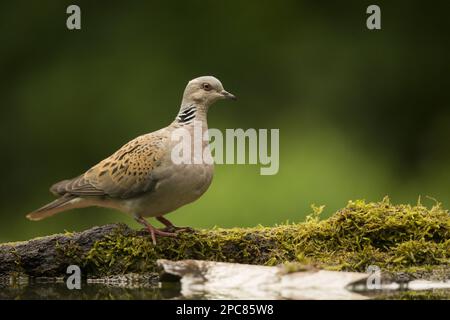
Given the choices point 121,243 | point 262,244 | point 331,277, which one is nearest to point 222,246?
point 262,244

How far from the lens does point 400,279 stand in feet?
15.2

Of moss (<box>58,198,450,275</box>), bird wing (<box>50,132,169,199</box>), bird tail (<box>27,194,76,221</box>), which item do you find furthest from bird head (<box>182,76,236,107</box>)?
moss (<box>58,198,450,275</box>)

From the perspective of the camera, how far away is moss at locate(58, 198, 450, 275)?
498 cm

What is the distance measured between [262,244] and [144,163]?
37.9 inches

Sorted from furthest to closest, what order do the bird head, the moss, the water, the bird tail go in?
the bird head < the bird tail < the moss < the water

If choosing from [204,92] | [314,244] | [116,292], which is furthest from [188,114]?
[116,292]

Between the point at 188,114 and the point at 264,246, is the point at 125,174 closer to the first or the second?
the point at 188,114

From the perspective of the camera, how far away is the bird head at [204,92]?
242 inches

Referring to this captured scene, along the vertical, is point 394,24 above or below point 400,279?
above

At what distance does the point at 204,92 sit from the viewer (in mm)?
6184

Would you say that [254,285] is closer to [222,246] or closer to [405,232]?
Result: [222,246]

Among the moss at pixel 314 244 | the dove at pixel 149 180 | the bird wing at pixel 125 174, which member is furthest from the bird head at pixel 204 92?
the moss at pixel 314 244

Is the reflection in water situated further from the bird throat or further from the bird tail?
the bird throat

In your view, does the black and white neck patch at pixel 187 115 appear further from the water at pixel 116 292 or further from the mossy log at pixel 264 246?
the water at pixel 116 292
